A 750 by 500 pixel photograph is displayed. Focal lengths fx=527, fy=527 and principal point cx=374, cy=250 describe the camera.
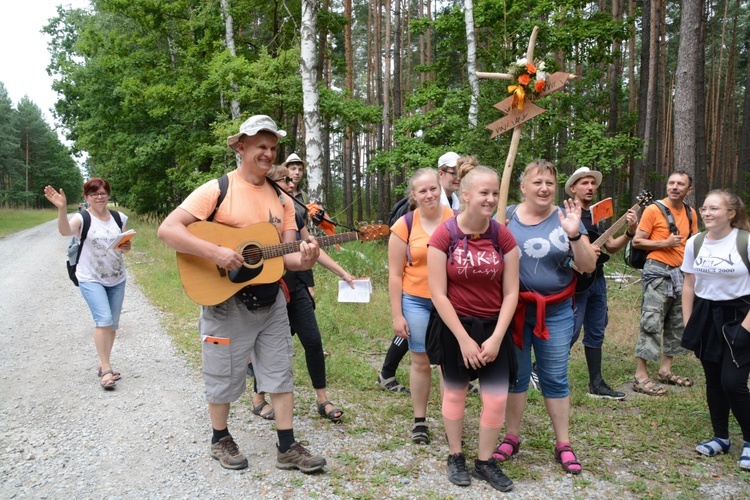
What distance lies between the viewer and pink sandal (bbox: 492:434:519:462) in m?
3.60

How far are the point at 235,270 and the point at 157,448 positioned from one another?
160cm

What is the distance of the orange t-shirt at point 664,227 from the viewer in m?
5.14

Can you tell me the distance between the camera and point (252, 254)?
3367mm

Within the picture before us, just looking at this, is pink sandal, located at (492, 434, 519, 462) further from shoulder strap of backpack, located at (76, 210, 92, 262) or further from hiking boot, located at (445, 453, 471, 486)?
shoulder strap of backpack, located at (76, 210, 92, 262)

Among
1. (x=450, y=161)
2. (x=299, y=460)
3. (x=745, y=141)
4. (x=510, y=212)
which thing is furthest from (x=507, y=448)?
(x=745, y=141)

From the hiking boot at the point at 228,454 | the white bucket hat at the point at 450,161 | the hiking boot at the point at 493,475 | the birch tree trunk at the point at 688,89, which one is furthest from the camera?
the birch tree trunk at the point at 688,89

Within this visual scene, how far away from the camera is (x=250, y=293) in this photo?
338cm

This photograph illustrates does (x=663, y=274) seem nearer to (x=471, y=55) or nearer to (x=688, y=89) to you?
(x=688, y=89)

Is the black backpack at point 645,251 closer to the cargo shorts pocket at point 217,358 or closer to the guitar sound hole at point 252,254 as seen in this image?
the guitar sound hole at point 252,254

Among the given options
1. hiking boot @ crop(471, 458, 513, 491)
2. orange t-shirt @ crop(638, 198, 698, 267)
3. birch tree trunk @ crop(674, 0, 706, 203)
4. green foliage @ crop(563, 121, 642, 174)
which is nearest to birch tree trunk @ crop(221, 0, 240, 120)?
green foliage @ crop(563, 121, 642, 174)

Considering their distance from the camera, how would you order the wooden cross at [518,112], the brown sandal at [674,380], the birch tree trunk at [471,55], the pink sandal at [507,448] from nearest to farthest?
1. the pink sandal at [507,448]
2. the wooden cross at [518,112]
3. the brown sandal at [674,380]
4. the birch tree trunk at [471,55]

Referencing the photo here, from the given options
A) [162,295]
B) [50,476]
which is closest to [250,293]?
[50,476]

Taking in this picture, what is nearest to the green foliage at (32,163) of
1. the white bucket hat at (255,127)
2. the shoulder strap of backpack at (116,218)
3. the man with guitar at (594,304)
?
the shoulder strap of backpack at (116,218)

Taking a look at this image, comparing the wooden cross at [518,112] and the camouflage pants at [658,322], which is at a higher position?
the wooden cross at [518,112]
